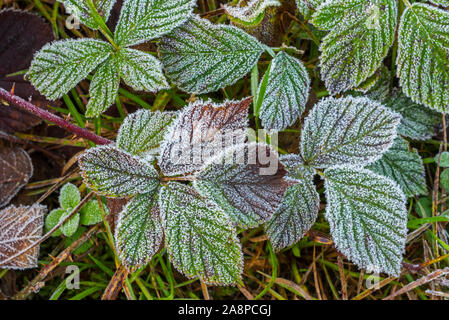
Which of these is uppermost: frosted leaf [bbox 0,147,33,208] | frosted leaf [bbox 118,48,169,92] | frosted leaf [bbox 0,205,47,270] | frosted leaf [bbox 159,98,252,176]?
frosted leaf [bbox 118,48,169,92]

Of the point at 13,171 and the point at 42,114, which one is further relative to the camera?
the point at 13,171

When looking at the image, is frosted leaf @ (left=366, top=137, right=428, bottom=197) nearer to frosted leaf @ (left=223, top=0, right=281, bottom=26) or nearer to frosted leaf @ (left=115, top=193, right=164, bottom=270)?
frosted leaf @ (left=223, top=0, right=281, bottom=26)

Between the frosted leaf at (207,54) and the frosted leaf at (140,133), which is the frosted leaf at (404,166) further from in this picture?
the frosted leaf at (140,133)

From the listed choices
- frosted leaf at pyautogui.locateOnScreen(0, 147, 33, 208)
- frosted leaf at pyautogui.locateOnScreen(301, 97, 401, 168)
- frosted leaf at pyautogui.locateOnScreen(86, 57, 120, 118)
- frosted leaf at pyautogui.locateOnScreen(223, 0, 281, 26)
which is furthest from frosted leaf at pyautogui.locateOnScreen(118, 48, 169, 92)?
frosted leaf at pyautogui.locateOnScreen(0, 147, 33, 208)

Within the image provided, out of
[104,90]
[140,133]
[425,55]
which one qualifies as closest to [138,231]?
[140,133]

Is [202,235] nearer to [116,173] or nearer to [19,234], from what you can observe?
[116,173]

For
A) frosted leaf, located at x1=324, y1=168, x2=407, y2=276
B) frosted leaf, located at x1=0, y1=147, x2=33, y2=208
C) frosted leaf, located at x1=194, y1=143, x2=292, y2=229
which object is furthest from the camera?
frosted leaf, located at x1=0, y1=147, x2=33, y2=208
